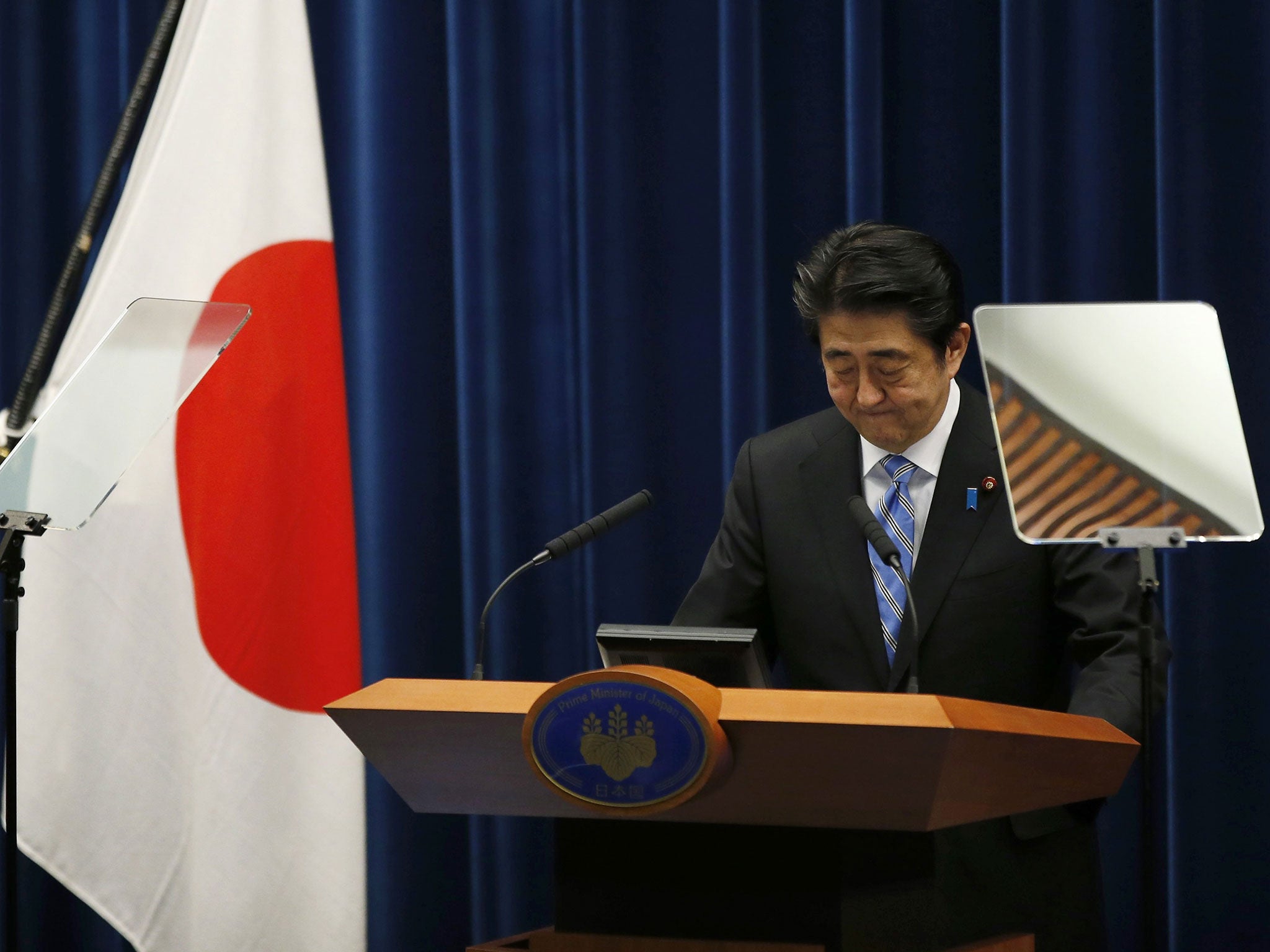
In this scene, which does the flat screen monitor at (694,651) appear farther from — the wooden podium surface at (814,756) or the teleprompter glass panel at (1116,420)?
the teleprompter glass panel at (1116,420)

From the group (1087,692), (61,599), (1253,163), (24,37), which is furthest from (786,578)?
(24,37)

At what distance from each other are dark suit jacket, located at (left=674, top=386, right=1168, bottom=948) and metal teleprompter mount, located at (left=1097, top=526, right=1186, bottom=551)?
0.45 metres

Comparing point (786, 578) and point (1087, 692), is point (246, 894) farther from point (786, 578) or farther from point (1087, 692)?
point (1087, 692)

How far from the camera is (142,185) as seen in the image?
98.3 inches

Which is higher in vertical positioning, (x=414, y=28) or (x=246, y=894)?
(x=414, y=28)

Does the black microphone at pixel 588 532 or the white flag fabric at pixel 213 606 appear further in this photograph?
the white flag fabric at pixel 213 606

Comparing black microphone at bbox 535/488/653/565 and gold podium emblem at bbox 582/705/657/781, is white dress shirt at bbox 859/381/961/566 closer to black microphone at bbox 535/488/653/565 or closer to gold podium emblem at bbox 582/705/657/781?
black microphone at bbox 535/488/653/565

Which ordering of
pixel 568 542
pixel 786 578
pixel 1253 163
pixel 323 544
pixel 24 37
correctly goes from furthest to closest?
pixel 24 37 < pixel 323 544 < pixel 1253 163 < pixel 786 578 < pixel 568 542

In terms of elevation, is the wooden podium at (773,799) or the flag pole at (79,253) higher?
the flag pole at (79,253)

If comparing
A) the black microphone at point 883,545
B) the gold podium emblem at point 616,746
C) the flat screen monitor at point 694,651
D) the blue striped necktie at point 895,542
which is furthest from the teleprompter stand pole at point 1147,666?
the blue striped necktie at point 895,542

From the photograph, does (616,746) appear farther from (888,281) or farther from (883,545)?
(888,281)

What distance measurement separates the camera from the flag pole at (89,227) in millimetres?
2189

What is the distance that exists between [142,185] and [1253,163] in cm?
207

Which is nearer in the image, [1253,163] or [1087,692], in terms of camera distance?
[1087,692]
